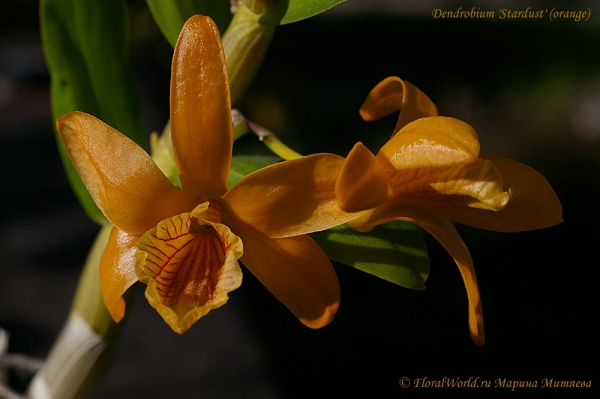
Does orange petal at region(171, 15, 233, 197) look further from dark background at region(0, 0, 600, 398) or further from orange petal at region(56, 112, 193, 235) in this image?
dark background at region(0, 0, 600, 398)

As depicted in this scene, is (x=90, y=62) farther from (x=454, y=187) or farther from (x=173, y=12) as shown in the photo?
(x=454, y=187)

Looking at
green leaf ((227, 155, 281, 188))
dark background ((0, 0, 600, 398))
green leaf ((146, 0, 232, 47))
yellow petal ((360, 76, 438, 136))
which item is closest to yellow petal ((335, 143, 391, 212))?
yellow petal ((360, 76, 438, 136))

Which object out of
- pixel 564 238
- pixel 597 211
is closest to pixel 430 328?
pixel 564 238

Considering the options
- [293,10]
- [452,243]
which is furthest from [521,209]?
[293,10]

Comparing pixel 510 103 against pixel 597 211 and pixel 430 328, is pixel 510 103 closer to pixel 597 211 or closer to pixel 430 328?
pixel 597 211

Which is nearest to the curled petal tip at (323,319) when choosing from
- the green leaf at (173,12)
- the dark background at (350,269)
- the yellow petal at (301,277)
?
the yellow petal at (301,277)

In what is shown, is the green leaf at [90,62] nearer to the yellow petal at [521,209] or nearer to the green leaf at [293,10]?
the green leaf at [293,10]
